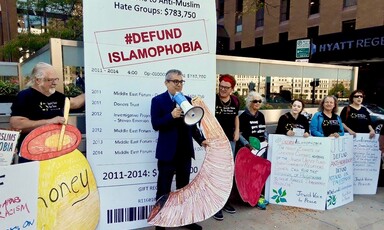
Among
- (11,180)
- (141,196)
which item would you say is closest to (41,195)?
(11,180)

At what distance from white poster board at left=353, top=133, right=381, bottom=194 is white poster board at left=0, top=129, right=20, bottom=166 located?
15.0 feet

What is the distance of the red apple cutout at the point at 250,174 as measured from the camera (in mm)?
3742

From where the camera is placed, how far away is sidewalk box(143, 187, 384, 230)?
335 centimetres

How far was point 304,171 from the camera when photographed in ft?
12.7

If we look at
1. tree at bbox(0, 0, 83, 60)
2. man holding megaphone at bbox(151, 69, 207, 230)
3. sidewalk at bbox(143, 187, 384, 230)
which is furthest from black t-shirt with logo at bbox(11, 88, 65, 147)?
tree at bbox(0, 0, 83, 60)

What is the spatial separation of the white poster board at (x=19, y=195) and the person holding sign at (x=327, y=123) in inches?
138

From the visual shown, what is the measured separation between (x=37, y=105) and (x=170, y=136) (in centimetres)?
124

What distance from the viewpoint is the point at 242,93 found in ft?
16.5

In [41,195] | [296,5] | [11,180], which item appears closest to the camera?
[11,180]

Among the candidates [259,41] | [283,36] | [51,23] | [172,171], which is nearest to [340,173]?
[172,171]

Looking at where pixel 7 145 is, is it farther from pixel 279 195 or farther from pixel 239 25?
pixel 239 25

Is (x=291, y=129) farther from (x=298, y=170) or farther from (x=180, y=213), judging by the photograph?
(x=180, y=213)

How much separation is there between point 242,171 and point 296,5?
20.9 m

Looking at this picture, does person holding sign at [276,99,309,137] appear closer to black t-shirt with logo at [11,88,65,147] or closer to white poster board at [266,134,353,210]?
white poster board at [266,134,353,210]
